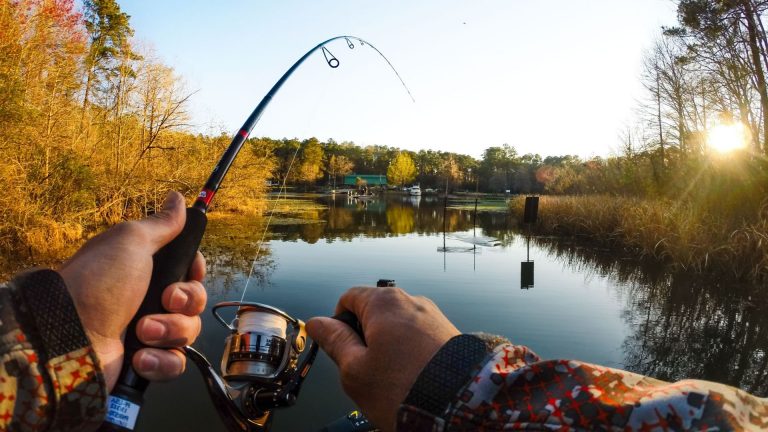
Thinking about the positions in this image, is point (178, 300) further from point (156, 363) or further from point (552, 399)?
point (552, 399)

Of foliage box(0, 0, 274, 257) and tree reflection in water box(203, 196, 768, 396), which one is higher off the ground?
foliage box(0, 0, 274, 257)

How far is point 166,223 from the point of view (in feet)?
4.21

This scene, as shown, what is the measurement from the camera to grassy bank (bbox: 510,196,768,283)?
9.10 meters

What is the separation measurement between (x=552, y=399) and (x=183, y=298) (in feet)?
3.37

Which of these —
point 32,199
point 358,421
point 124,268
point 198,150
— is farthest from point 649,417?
point 198,150

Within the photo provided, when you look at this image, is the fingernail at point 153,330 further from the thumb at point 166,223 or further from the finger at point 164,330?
the thumb at point 166,223

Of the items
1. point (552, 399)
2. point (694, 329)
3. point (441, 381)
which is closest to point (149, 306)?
point (441, 381)

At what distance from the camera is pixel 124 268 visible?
1141 mm

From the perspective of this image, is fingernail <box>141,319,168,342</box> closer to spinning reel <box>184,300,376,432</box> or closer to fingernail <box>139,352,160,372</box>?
fingernail <box>139,352,160,372</box>

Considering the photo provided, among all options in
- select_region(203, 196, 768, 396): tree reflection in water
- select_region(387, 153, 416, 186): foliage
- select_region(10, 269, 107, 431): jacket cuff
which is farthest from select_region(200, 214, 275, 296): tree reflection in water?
select_region(387, 153, 416, 186): foliage

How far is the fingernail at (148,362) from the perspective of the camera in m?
1.10

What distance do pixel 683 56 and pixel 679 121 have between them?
126 inches

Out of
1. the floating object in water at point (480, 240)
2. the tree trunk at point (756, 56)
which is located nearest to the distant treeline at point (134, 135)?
the tree trunk at point (756, 56)

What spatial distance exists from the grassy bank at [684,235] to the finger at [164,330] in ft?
35.1
